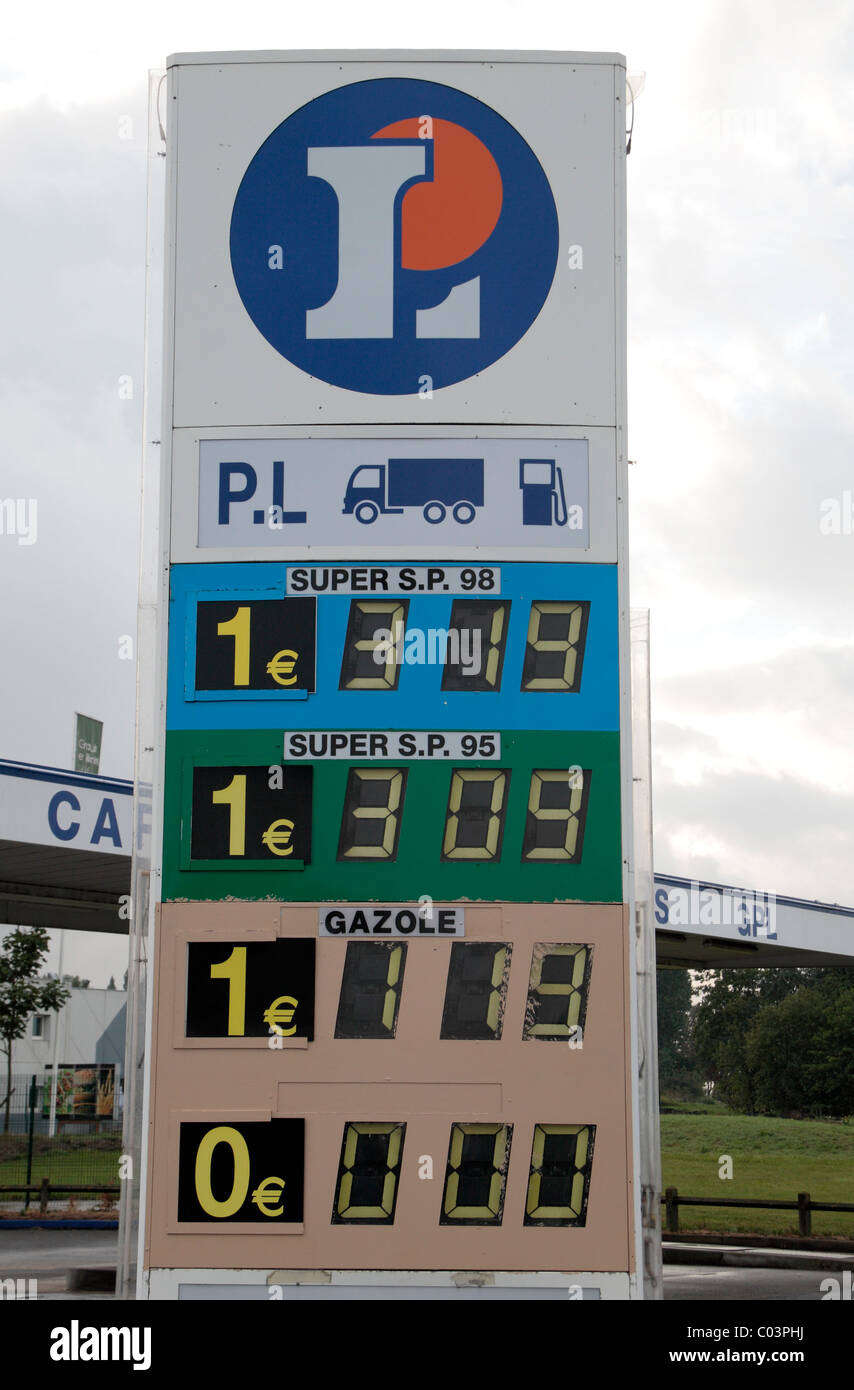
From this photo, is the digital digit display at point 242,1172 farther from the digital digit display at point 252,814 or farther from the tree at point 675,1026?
the tree at point 675,1026

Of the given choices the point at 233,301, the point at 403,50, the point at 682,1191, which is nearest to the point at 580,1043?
the point at 233,301

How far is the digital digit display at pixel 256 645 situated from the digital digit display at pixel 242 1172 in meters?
2.21

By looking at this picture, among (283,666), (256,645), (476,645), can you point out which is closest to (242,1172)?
(283,666)

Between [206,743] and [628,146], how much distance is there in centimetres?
419

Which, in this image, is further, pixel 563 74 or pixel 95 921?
pixel 95 921

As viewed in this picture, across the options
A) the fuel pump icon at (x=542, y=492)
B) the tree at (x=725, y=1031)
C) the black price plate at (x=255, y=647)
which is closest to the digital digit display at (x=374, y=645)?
the black price plate at (x=255, y=647)

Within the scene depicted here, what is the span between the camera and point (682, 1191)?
94.5ft

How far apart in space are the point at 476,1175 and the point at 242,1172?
1.14 metres

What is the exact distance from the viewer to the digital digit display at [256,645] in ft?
25.0

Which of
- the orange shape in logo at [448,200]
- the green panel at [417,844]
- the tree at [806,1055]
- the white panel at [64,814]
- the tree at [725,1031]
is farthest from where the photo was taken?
the tree at [725,1031]

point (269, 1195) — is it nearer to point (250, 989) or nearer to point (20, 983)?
point (250, 989)

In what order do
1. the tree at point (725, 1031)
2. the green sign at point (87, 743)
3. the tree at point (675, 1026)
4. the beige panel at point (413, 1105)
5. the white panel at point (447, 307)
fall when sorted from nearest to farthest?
the beige panel at point (413, 1105) < the white panel at point (447, 307) < the green sign at point (87, 743) < the tree at point (725, 1031) < the tree at point (675, 1026)
